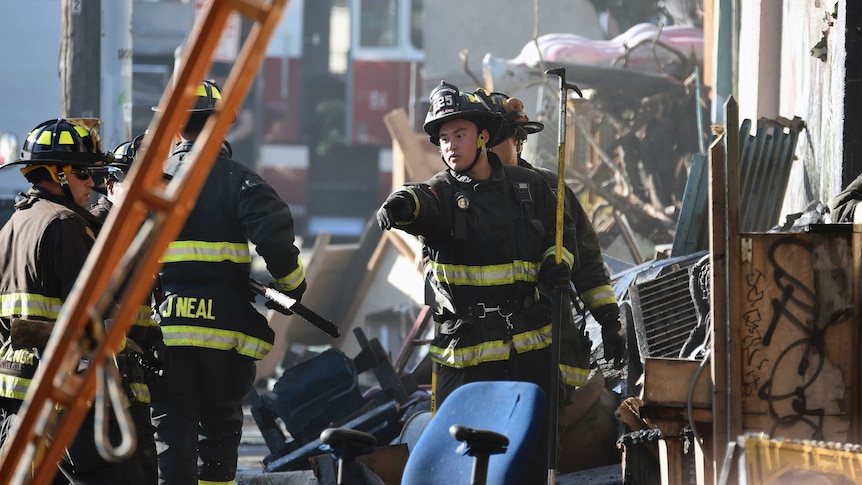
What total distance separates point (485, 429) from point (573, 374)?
1.92 metres

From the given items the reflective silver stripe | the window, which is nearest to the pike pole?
the reflective silver stripe

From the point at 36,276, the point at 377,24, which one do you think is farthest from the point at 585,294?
the point at 377,24

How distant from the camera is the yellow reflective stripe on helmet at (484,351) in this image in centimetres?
586

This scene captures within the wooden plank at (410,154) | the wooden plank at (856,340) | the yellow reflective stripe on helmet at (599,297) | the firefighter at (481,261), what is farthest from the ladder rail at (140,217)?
the wooden plank at (410,154)

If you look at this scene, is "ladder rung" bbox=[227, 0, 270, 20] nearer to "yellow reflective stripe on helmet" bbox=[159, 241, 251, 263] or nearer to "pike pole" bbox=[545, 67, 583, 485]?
"pike pole" bbox=[545, 67, 583, 485]

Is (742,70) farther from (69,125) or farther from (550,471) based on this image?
(69,125)

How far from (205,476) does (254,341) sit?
681 mm

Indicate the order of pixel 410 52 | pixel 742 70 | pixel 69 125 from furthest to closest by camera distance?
pixel 410 52 → pixel 742 70 → pixel 69 125

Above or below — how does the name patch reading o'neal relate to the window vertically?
below

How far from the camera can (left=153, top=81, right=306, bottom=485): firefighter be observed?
6105 millimetres

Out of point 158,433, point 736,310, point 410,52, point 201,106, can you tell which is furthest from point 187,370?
point 410,52

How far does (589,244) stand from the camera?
6383 millimetres

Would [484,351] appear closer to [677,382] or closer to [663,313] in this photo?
[677,382]

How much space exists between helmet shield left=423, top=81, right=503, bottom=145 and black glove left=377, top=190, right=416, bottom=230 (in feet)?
1.71
